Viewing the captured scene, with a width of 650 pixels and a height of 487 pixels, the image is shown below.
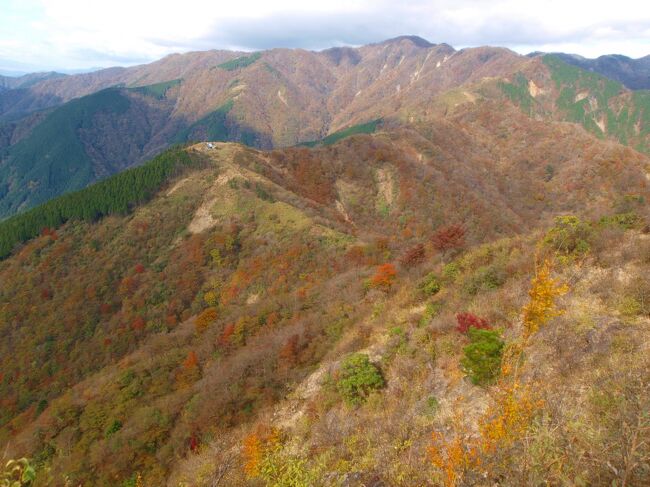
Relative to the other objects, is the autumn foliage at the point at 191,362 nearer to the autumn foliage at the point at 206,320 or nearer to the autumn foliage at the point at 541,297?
the autumn foliage at the point at 206,320

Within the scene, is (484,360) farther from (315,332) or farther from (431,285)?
(315,332)

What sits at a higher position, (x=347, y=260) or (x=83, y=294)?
(x=347, y=260)

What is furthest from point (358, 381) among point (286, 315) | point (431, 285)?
point (286, 315)

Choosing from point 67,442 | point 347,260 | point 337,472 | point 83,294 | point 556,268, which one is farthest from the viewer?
point 83,294

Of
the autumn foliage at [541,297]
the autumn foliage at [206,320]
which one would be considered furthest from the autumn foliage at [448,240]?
the autumn foliage at [206,320]

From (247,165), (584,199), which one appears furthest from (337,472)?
(584,199)

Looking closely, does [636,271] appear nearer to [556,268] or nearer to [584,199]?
[556,268]
